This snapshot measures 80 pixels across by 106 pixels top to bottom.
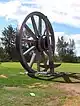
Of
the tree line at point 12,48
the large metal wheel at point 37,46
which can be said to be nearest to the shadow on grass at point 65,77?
the large metal wheel at point 37,46

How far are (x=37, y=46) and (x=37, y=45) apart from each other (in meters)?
0.05

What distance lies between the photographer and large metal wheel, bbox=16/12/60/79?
52.4 feet

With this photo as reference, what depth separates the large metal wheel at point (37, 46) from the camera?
629 inches

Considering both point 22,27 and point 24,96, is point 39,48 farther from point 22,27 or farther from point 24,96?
point 24,96

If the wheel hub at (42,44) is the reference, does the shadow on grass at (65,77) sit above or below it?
below

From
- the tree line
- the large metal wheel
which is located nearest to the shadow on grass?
the large metal wheel

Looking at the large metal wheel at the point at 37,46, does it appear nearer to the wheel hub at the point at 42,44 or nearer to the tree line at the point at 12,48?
the wheel hub at the point at 42,44

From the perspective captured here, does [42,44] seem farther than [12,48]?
No

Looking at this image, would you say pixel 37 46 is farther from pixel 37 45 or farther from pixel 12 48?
pixel 12 48

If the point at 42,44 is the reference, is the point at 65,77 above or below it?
below

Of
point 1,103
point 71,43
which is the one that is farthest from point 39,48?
point 71,43

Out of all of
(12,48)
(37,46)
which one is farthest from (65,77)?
(12,48)

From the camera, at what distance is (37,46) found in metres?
16.9

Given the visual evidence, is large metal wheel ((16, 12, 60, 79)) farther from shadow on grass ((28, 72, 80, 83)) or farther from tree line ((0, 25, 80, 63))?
tree line ((0, 25, 80, 63))
